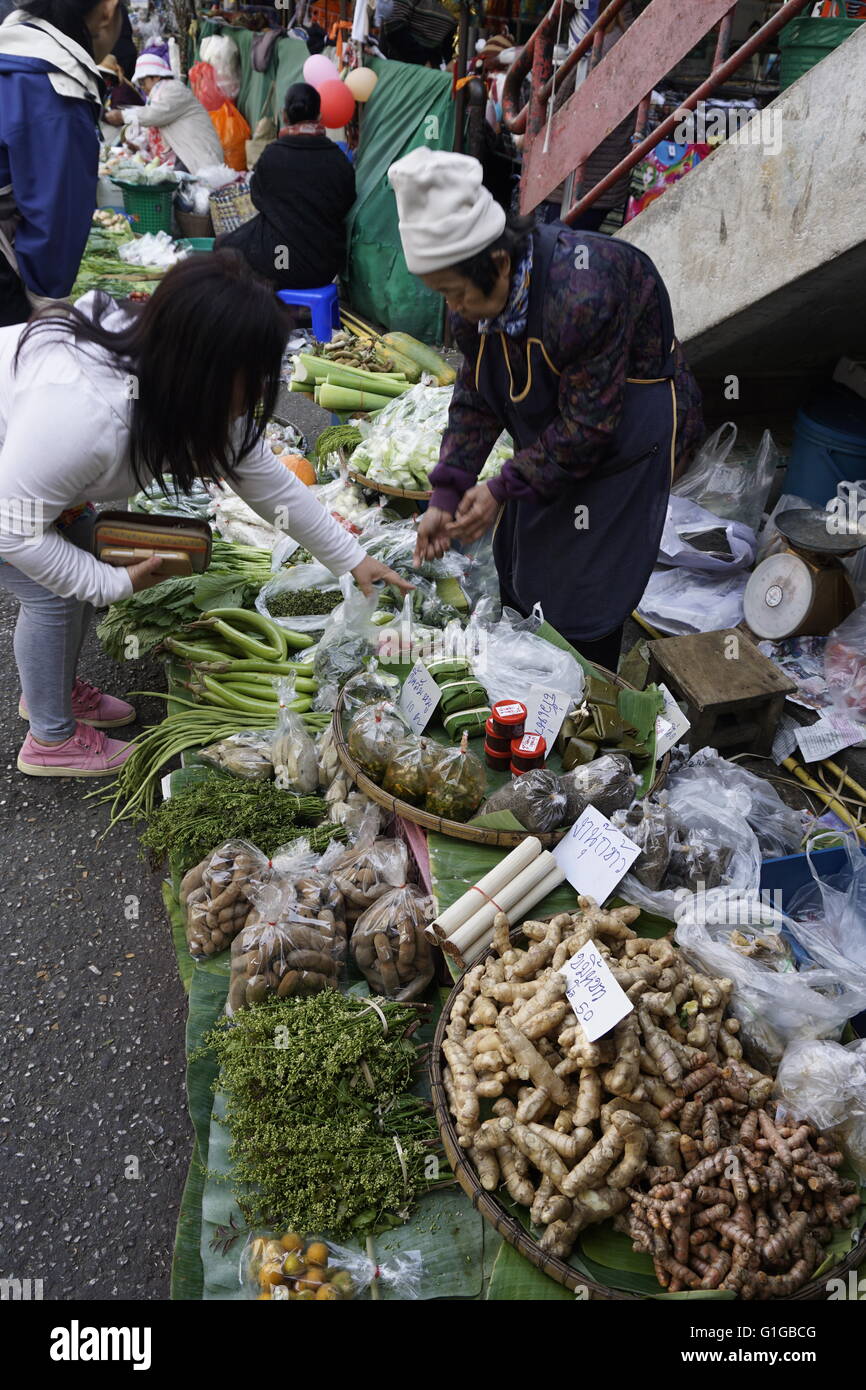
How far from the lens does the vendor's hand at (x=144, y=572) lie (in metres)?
2.89

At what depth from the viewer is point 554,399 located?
8.81 feet

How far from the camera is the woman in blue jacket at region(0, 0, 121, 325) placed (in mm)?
3641

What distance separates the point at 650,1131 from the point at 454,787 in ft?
3.12

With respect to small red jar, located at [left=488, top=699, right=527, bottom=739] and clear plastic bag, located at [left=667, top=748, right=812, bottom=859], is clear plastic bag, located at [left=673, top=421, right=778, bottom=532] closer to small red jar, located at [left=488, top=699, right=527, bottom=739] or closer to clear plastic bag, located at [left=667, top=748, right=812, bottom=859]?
clear plastic bag, located at [left=667, top=748, right=812, bottom=859]

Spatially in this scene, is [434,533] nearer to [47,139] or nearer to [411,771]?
[411,771]

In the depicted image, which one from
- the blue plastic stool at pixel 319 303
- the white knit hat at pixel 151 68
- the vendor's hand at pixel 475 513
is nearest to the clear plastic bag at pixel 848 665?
the vendor's hand at pixel 475 513

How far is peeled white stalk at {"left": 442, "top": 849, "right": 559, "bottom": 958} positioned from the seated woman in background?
6.70 meters

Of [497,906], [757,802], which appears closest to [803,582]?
[757,802]

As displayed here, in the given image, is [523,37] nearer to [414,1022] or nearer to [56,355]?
[56,355]

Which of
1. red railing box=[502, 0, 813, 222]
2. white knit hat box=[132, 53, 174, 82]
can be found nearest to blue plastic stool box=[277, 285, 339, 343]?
red railing box=[502, 0, 813, 222]

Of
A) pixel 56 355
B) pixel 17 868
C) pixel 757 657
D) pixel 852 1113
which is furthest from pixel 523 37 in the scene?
pixel 852 1113

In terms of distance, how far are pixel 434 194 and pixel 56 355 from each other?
3.52 ft

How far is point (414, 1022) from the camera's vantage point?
2240 millimetres

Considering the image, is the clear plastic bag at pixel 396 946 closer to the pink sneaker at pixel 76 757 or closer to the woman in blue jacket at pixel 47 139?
the pink sneaker at pixel 76 757
